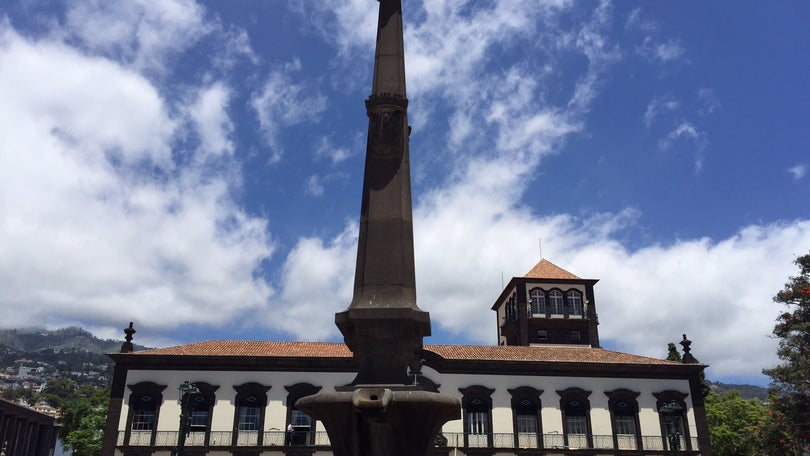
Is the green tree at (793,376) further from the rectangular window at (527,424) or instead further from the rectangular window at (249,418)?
the rectangular window at (249,418)

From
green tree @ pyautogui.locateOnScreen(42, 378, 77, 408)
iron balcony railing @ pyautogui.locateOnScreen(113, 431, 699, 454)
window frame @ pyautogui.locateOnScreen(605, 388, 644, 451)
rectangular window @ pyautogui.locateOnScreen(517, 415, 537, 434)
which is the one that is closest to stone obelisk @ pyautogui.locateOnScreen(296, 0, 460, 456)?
iron balcony railing @ pyautogui.locateOnScreen(113, 431, 699, 454)

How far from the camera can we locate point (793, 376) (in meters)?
22.2

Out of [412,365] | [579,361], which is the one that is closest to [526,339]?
[579,361]

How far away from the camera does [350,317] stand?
7.48m

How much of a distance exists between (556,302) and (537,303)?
1171mm

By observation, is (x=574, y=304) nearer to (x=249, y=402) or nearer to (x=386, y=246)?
(x=249, y=402)

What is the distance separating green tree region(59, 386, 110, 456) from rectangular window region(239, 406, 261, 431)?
14207mm

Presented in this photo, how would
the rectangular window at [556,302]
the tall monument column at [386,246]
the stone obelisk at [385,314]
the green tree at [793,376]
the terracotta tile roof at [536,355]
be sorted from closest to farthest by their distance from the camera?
the stone obelisk at [385,314], the tall monument column at [386,246], the green tree at [793,376], the terracotta tile roof at [536,355], the rectangular window at [556,302]

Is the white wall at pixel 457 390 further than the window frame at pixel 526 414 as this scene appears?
No

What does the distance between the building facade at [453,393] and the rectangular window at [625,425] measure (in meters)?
0.04

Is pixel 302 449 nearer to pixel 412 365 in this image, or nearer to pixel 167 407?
pixel 167 407

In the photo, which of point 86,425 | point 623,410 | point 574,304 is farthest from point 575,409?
point 86,425

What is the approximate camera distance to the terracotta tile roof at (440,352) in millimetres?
27641

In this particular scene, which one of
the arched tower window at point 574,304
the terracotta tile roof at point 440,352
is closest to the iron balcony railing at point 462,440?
the terracotta tile roof at point 440,352
